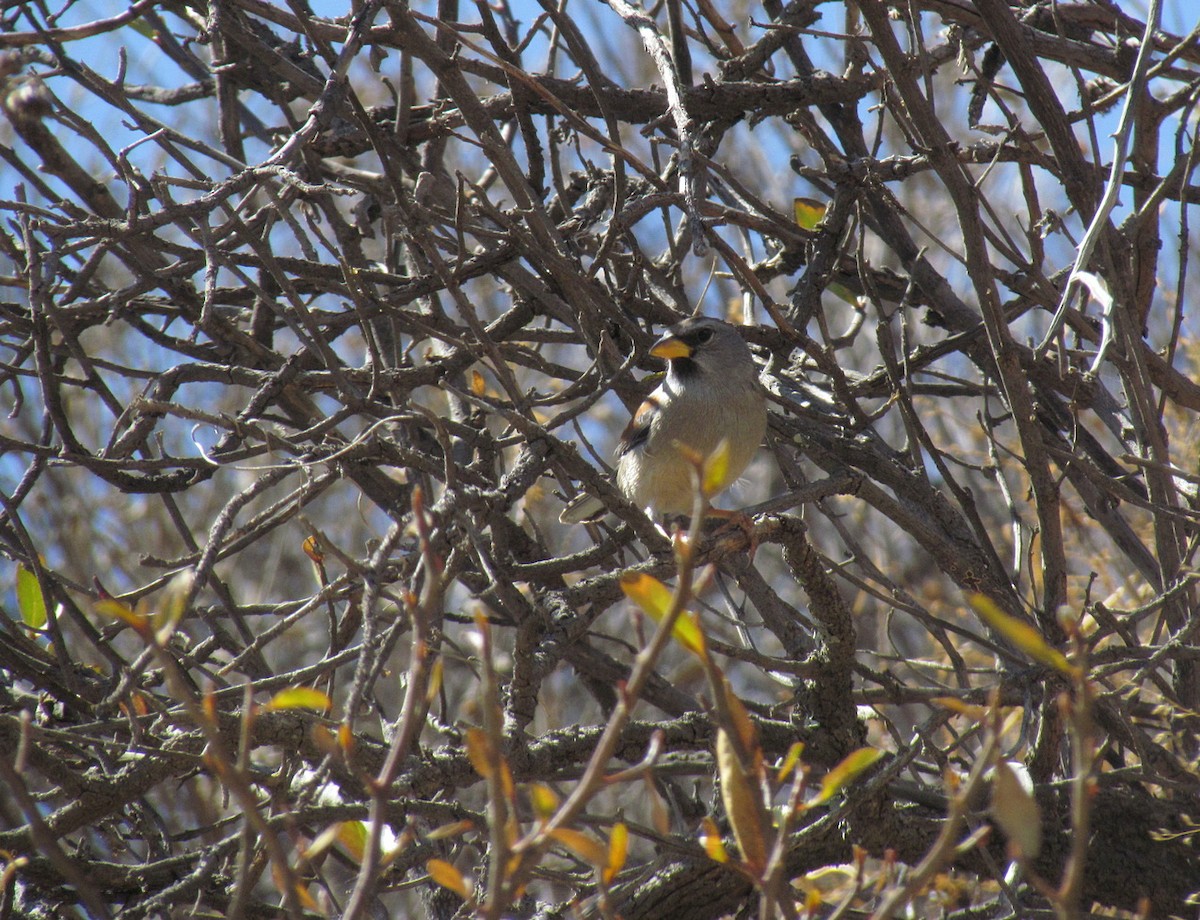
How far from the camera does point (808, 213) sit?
14.7 feet

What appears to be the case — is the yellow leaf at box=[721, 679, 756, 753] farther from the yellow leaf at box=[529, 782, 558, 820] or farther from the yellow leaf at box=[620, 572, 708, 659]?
the yellow leaf at box=[529, 782, 558, 820]

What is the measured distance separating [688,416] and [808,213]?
1082 millimetres

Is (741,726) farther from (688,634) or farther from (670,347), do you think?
(670,347)

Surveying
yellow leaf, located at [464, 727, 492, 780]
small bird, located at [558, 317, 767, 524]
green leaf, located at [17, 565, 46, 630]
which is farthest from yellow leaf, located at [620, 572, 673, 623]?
green leaf, located at [17, 565, 46, 630]

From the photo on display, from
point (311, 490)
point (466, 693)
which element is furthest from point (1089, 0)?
point (466, 693)

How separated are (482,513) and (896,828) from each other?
1721mm

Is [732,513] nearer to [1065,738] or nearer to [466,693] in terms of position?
[1065,738]

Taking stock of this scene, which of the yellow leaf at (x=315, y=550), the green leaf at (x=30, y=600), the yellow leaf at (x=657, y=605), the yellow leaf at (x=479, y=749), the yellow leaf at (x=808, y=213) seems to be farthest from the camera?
the yellow leaf at (x=808, y=213)

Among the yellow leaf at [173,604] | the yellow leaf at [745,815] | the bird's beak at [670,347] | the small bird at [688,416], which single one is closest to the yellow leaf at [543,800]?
the yellow leaf at [745,815]

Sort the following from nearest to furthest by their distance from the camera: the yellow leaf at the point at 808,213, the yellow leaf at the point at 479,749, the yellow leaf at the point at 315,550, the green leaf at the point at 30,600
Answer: the yellow leaf at the point at 479,749 < the yellow leaf at the point at 315,550 < the green leaf at the point at 30,600 < the yellow leaf at the point at 808,213

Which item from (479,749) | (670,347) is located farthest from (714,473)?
(670,347)

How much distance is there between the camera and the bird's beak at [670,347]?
4582 millimetres

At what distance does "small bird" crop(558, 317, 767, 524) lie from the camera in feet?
15.7

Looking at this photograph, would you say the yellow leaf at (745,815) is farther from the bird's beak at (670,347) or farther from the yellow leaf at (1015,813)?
the bird's beak at (670,347)
